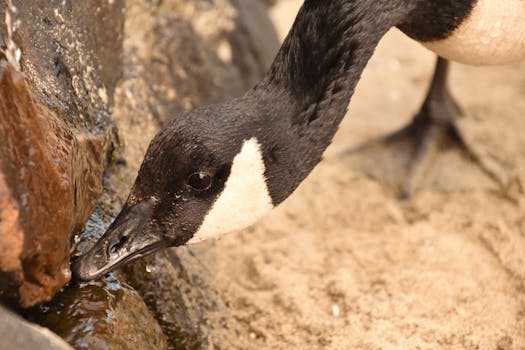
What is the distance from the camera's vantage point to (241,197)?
8.46ft

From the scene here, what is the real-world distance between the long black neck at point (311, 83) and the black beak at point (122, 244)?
496 millimetres

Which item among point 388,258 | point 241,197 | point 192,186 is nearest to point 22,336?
point 192,186

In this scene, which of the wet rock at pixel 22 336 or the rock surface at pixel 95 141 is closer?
the wet rock at pixel 22 336

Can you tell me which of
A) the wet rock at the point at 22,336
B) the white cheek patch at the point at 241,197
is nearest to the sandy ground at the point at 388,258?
the white cheek patch at the point at 241,197

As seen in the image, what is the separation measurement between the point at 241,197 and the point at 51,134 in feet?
2.43

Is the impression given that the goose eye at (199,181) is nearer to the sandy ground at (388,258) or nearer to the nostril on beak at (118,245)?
the nostril on beak at (118,245)

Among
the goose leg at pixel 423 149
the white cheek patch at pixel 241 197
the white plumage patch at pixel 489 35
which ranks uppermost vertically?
the white cheek patch at pixel 241 197

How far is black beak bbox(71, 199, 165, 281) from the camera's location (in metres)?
2.39

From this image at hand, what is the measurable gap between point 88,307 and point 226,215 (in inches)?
24.5

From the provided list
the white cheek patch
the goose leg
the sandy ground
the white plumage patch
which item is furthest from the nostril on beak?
the goose leg

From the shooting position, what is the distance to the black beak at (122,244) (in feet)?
7.84

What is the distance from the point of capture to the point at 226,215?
8.52ft

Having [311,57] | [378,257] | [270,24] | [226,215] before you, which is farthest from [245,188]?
[270,24]

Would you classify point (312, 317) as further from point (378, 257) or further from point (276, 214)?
point (276, 214)
